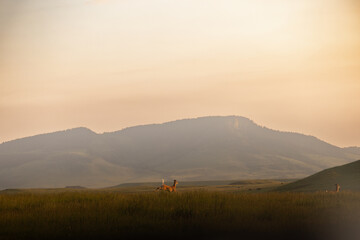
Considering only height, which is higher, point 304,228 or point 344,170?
point 344,170

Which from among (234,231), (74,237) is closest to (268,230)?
(234,231)

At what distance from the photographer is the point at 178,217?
716 inches

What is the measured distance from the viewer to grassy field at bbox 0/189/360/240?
15.9 m

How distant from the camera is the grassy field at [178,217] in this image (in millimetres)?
15938

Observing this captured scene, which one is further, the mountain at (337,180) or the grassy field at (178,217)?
the mountain at (337,180)

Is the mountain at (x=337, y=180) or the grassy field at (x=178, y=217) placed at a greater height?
the mountain at (x=337, y=180)

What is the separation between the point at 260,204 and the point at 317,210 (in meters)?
2.05

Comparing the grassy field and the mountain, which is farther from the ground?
the mountain

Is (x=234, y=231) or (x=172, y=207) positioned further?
(x=172, y=207)

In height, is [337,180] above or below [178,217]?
above

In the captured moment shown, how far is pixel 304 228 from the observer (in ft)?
54.4

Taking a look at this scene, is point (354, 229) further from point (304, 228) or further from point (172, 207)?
point (172, 207)

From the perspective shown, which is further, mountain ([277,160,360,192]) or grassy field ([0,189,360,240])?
mountain ([277,160,360,192])

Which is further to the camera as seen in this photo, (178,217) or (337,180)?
(337,180)
